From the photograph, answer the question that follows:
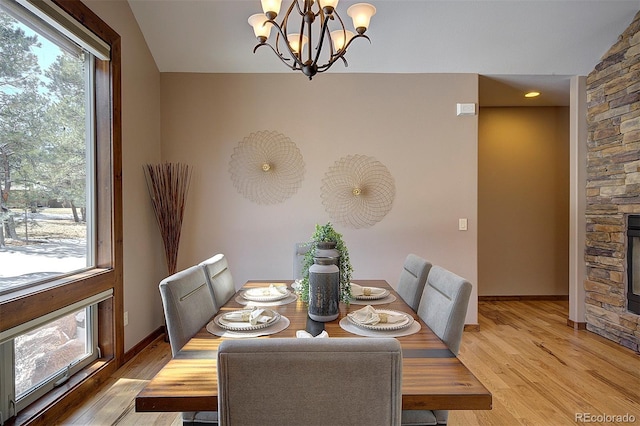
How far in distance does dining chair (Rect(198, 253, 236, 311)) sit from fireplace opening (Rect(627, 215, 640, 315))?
3.31 metres

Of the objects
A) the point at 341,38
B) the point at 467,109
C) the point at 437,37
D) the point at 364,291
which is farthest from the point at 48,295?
the point at 467,109

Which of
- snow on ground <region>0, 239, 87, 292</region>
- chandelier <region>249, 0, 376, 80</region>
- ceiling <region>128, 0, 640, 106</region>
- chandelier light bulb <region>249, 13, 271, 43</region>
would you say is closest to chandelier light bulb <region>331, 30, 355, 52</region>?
chandelier <region>249, 0, 376, 80</region>

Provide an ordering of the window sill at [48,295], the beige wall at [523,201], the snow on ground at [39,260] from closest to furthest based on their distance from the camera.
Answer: the window sill at [48,295] → the snow on ground at [39,260] → the beige wall at [523,201]

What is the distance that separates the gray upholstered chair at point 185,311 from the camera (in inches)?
50.3

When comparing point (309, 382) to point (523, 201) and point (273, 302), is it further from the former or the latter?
point (523, 201)

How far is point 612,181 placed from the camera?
302 cm

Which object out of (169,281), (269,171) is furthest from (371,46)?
(169,281)

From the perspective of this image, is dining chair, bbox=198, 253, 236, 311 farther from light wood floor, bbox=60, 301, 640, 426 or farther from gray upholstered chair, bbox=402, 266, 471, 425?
gray upholstered chair, bbox=402, 266, 471, 425

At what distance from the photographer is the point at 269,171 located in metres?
3.30

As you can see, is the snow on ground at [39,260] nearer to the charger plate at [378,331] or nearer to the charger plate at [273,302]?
the charger plate at [273,302]

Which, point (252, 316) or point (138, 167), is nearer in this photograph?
point (252, 316)

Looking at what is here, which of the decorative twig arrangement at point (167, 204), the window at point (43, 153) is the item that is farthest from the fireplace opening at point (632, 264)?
the window at point (43, 153)

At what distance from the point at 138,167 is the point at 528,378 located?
136 inches

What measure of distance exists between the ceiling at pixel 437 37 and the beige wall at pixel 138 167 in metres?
0.23
